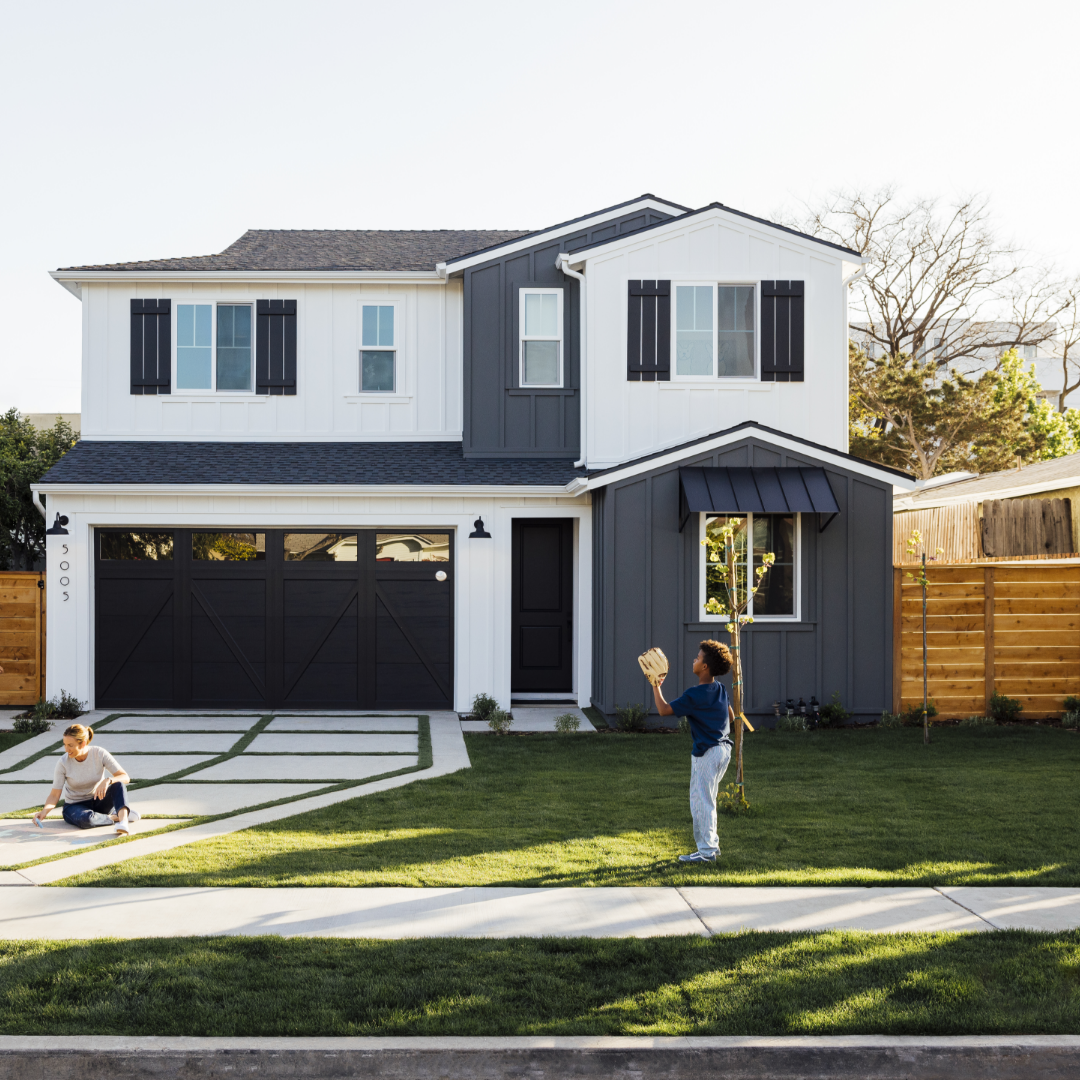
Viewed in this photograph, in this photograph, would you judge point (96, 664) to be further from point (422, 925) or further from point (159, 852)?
point (422, 925)

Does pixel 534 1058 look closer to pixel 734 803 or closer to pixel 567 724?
pixel 734 803

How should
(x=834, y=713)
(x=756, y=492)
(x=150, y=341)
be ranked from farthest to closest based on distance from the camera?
(x=150, y=341), (x=834, y=713), (x=756, y=492)

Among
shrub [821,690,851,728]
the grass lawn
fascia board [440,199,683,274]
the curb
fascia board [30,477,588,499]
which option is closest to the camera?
the curb

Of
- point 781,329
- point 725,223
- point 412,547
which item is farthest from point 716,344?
point 412,547

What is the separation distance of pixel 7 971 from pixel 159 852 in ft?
7.28

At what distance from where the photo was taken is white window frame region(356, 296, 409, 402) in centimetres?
1477

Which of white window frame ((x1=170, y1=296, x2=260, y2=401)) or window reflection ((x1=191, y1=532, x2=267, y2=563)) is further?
white window frame ((x1=170, y1=296, x2=260, y2=401))

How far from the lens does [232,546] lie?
13.7 metres

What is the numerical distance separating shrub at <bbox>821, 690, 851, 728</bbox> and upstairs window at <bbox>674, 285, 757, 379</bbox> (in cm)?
440

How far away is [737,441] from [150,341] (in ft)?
27.4

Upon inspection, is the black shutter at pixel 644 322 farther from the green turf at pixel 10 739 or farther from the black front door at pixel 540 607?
the green turf at pixel 10 739

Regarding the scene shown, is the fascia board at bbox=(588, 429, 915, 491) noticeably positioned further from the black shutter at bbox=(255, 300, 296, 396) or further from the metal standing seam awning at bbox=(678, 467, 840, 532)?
the black shutter at bbox=(255, 300, 296, 396)

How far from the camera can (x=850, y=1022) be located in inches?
176

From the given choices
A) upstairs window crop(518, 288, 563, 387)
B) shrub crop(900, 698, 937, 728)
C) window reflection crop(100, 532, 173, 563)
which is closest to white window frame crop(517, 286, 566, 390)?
upstairs window crop(518, 288, 563, 387)
